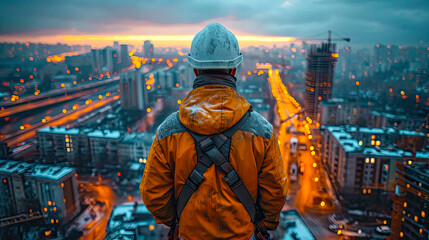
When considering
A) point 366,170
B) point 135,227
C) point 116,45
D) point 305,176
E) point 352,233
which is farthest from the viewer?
point 116,45

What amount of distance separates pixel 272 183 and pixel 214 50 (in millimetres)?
263

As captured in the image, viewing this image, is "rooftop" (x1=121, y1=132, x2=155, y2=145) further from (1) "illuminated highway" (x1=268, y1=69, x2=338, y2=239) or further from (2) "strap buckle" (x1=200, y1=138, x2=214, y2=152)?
(2) "strap buckle" (x1=200, y1=138, x2=214, y2=152)

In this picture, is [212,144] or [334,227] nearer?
[212,144]

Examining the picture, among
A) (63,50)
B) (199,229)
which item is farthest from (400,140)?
(63,50)

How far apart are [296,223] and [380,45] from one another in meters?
7.69

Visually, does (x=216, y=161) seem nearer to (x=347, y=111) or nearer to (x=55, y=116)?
(x=55, y=116)

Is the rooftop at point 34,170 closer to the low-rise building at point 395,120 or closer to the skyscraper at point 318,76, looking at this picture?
the skyscraper at point 318,76

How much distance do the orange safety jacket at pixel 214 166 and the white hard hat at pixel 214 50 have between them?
5cm

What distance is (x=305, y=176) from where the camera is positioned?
5.29 m

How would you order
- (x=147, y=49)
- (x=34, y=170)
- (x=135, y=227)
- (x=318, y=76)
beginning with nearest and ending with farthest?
1. (x=135, y=227)
2. (x=34, y=170)
3. (x=318, y=76)
4. (x=147, y=49)

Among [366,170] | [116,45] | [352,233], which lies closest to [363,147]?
[366,170]

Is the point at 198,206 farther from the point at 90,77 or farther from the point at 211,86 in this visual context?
the point at 90,77

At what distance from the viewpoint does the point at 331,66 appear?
24.5ft

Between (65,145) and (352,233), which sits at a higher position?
(65,145)
